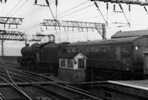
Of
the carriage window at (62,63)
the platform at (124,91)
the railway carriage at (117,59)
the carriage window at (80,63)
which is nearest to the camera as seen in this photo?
the platform at (124,91)

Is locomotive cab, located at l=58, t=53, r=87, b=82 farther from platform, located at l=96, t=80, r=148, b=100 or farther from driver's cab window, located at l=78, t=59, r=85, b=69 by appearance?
platform, located at l=96, t=80, r=148, b=100

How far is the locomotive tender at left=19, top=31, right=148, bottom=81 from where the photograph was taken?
20.3 meters

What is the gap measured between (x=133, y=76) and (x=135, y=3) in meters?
5.43

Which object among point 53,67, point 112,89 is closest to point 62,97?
point 112,89

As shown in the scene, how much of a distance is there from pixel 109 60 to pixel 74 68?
10.6 ft

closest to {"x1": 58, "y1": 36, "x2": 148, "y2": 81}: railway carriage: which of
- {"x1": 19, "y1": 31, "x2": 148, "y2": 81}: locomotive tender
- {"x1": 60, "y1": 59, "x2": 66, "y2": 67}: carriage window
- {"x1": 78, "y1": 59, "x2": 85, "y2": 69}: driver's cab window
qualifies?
{"x1": 19, "y1": 31, "x2": 148, "y2": 81}: locomotive tender

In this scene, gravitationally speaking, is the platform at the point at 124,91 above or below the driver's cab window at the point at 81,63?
below

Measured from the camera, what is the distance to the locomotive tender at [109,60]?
66.6 ft

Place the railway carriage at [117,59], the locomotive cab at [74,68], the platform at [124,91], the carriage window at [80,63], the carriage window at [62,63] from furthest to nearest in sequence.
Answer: the carriage window at [62,63], the carriage window at [80,63], the locomotive cab at [74,68], the railway carriage at [117,59], the platform at [124,91]

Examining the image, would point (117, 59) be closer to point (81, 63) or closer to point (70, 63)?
point (81, 63)

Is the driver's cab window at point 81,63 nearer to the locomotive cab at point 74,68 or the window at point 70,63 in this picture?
the locomotive cab at point 74,68

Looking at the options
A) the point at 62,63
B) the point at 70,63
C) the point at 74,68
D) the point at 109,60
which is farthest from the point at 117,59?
the point at 62,63

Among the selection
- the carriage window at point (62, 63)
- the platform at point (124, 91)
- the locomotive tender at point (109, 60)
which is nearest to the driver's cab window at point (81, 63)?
the locomotive tender at point (109, 60)

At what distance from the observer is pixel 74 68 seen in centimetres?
2366
